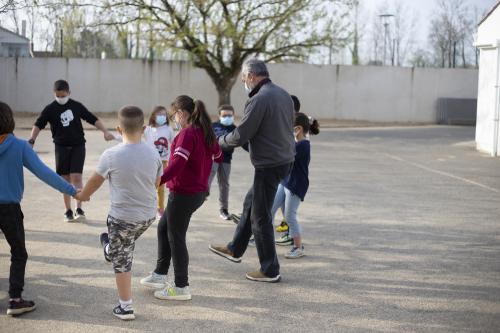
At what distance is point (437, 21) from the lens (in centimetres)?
4809

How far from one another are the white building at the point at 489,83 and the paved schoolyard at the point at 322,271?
7269 millimetres

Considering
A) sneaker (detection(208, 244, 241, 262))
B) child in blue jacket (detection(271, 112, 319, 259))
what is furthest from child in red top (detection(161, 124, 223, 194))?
child in blue jacket (detection(271, 112, 319, 259))

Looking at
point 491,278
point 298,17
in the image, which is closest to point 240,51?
point 298,17

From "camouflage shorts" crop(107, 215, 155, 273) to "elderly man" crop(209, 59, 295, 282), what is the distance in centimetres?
134

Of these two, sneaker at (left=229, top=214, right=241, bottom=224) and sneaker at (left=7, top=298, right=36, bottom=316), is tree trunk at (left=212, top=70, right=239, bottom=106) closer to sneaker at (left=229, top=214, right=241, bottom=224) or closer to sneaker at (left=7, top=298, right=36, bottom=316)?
Answer: sneaker at (left=229, top=214, right=241, bottom=224)

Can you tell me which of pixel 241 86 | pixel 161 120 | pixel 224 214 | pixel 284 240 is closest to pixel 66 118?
pixel 161 120

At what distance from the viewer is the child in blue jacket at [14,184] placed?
5.20 metres

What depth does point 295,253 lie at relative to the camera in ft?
23.6

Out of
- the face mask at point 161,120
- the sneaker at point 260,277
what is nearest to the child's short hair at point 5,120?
the sneaker at point 260,277

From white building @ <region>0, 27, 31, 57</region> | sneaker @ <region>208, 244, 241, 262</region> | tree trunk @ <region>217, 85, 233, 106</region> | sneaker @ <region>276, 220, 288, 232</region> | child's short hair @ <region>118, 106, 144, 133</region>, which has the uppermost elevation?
white building @ <region>0, 27, 31, 57</region>

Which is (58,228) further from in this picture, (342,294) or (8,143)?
(342,294)

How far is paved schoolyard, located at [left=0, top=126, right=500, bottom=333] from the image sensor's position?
518cm

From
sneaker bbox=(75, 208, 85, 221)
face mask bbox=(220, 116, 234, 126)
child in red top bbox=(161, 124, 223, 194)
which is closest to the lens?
child in red top bbox=(161, 124, 223, 194)

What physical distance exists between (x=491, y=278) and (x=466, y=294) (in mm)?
676
